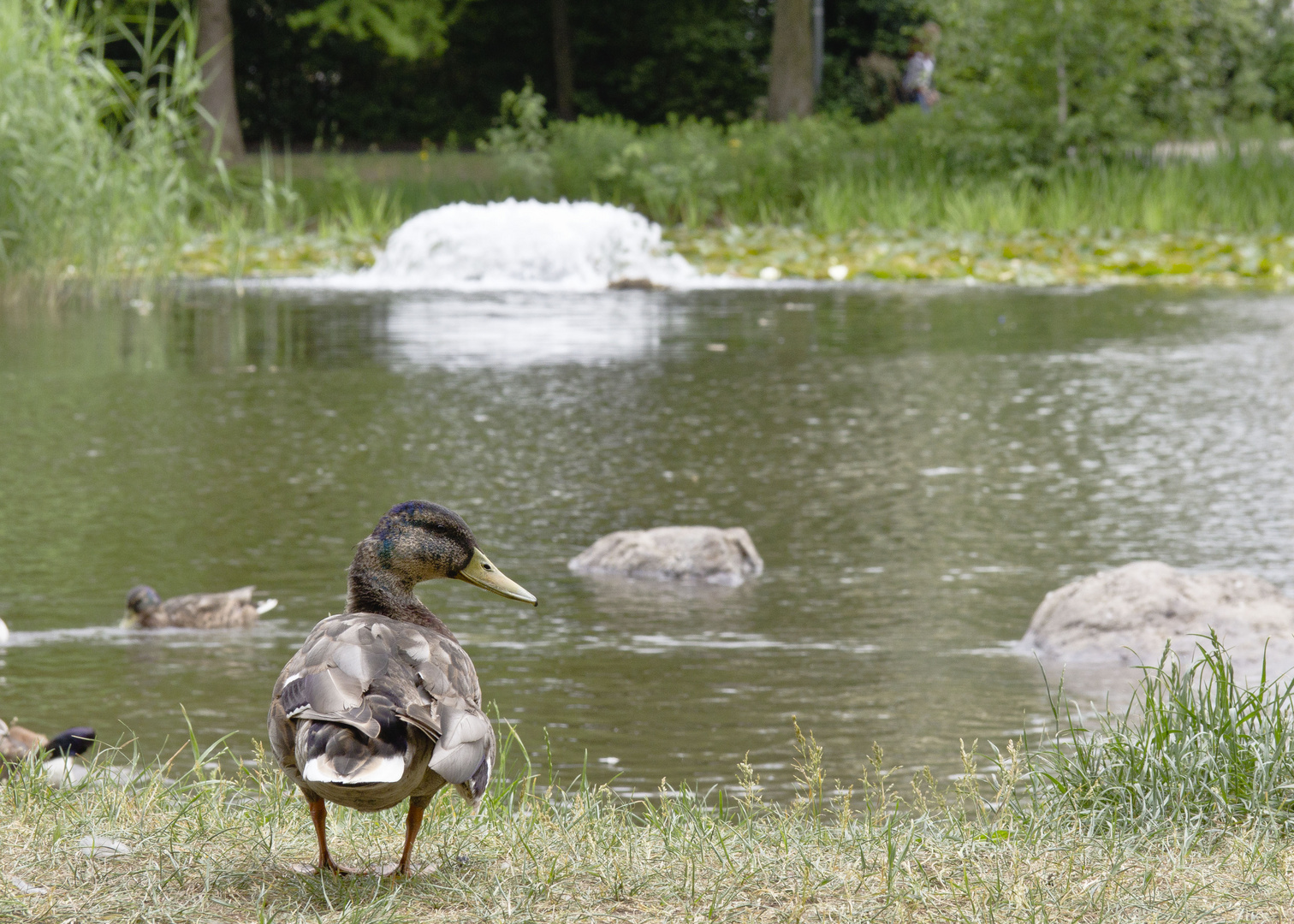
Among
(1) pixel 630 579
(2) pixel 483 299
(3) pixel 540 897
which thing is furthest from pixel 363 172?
(3) pixel 540 897

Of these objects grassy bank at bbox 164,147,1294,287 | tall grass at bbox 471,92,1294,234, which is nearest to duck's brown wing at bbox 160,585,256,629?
grassy bank at bbox 164,147,1294,287

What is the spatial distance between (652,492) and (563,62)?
2494cm

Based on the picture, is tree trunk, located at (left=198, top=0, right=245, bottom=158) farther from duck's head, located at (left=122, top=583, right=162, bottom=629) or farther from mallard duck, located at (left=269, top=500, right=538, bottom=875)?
mallard duck, located at (left=269, top=500, right=538, bottom=875)

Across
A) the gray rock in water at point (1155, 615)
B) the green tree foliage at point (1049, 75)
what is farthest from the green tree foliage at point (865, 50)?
the gray rock in water at point (1155, 615)

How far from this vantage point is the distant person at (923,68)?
1232 inches

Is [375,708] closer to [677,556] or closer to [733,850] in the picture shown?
[733,850]

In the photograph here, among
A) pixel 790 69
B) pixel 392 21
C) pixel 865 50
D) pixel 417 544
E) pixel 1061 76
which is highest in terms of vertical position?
pixel 865 50

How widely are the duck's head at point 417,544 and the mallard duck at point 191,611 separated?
2.99m

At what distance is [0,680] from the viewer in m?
5.80

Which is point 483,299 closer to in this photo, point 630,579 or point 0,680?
point 630,579

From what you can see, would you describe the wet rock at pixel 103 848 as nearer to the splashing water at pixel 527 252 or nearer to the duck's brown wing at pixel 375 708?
the duck's brown wing at pixel 375 708

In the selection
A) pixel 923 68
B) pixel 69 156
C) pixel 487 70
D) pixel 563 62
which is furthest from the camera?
pixel 487 70

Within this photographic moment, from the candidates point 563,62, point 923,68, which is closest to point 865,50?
point 923,68

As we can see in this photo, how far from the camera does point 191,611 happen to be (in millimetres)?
6375
